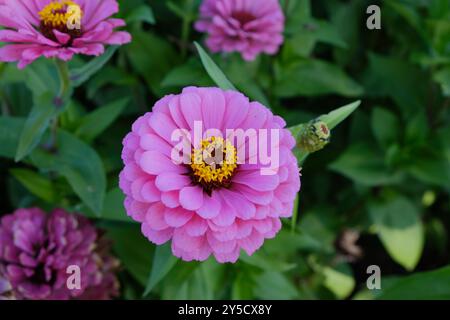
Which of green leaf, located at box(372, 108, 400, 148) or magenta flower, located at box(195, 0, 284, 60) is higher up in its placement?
magenta flower, located at box(195, 0, 284, 60)

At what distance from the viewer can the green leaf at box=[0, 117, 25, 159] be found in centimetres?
99

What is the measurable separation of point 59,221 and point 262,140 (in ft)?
1.54

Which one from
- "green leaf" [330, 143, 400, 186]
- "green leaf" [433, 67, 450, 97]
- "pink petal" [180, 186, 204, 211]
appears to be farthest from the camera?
"green leaf" [330, 143, 400, 186]

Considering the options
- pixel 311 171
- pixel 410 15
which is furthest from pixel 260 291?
pixel 410 15

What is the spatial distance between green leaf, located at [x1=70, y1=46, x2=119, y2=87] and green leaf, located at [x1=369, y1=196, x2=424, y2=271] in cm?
79

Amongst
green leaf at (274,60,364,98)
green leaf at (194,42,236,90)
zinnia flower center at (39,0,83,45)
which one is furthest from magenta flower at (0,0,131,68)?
green leaf at (274,60,364,98)

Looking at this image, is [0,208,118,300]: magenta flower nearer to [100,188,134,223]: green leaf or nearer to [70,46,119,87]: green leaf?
[100,188,134,223]: green leaf

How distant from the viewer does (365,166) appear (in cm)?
133

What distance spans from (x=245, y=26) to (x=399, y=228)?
2.15 ft

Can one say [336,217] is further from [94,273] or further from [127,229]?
[94,273]

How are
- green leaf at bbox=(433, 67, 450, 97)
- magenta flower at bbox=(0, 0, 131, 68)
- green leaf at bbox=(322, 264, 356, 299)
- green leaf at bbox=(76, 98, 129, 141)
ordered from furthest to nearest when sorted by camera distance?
green leaf at bbox=(322, 264, 356, 299)
green leaf at bbox=(433, 67, 450, 97)
green leaf at bbox=(76, 98, 129, 141)
magenta flower at bbox=(0, 0, 131, 68)

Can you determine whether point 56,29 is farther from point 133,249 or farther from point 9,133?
point 133,249

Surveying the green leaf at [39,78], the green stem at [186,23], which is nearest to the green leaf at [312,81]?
the green stem at [186,23]

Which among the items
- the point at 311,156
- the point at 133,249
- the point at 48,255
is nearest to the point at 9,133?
the point at 48,255
